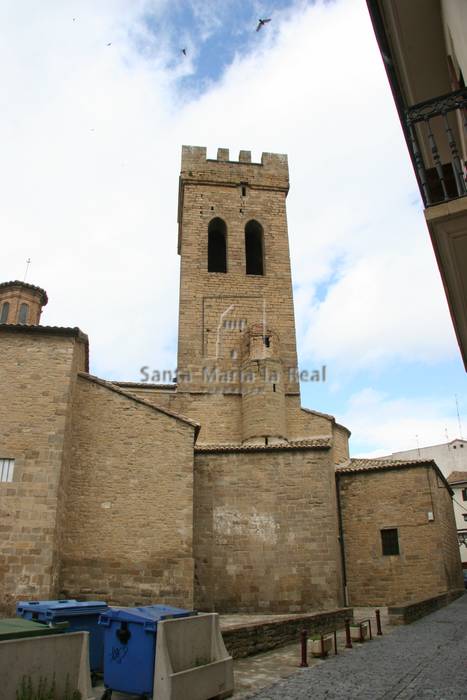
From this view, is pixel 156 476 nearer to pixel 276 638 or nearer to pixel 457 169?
pixel 276 638

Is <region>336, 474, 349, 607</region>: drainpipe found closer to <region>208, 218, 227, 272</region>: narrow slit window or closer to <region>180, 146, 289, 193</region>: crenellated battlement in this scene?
<region>208, 218, 227, 272</region>: narrow slit window

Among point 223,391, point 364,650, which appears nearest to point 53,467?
point 364,650

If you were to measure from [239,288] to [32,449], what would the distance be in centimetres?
1309

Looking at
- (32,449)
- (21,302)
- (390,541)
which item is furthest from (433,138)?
(21,302)

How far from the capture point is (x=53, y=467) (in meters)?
11.6

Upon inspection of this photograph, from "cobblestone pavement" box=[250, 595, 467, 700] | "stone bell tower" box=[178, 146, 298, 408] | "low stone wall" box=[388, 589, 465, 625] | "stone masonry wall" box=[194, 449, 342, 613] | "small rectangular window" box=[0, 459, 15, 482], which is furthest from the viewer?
"stone bell tower" box=[178, 146, 298, 408]

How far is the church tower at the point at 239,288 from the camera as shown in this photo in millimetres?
19906

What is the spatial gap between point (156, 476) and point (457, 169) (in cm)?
1044

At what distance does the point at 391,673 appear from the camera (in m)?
7.09

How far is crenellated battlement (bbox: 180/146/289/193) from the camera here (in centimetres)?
2488

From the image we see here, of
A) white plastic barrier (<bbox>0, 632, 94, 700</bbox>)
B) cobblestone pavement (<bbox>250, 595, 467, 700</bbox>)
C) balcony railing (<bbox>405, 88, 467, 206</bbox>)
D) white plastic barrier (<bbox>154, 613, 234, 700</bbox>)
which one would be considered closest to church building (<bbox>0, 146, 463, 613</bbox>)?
cobblestone pavement (<bbox>250, 595, 467, 700</bbox>)

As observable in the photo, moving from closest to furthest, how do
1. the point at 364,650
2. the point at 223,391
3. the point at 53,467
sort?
the point at 364,650
the point at 53,467
the point at 223,391

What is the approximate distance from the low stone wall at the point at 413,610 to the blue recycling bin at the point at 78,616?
7.58 m

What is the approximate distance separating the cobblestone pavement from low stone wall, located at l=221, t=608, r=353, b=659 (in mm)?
1047
